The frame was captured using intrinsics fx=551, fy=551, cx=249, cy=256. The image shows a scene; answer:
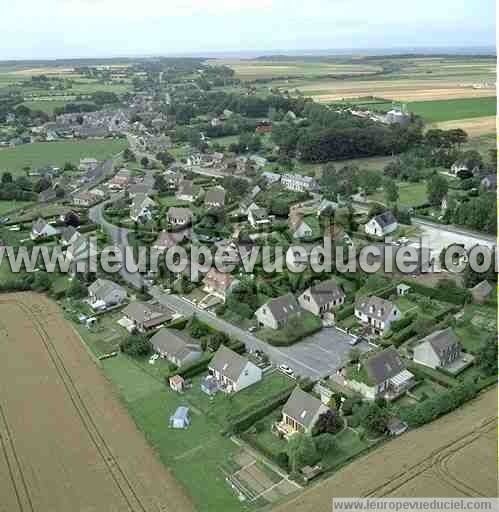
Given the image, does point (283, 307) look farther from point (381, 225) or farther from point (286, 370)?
point (381, 225)

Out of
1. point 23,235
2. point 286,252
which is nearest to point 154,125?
point 23,235

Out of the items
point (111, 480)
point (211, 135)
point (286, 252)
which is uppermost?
point (211, 135)

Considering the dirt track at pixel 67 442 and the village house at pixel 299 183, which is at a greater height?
the village house at pixel 299 183

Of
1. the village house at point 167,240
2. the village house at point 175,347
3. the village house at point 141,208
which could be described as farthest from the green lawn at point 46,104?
the village house at point 175,347

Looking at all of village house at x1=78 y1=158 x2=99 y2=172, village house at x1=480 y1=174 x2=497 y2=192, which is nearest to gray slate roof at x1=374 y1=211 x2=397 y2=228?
village house at x1=480 y1=174 x2=497 y2=192

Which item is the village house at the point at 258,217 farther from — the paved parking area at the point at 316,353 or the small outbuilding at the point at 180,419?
the small outbuilding at the point at 180,419

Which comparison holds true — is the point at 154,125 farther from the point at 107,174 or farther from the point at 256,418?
the point at 256,418

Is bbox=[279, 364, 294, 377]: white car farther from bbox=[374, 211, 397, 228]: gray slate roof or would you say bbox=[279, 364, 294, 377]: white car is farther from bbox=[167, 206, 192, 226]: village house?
bbox=[167, 206, 192, 226]: village house
